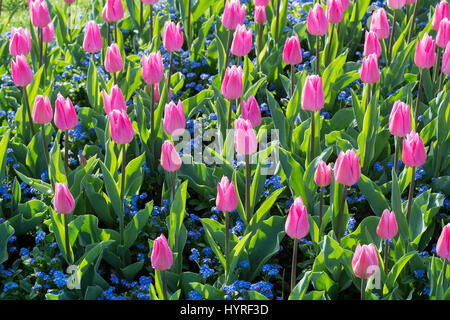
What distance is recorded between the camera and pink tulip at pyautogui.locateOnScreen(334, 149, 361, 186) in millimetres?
2715

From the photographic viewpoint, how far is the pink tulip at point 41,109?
10.3 ft

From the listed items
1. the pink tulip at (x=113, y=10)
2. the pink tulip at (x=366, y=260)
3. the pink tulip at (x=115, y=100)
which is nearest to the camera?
the pink tulip at (x=366, y=260)

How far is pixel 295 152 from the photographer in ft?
12.1

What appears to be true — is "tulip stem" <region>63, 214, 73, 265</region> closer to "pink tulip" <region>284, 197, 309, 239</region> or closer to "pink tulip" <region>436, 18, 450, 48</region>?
"pink tulip" <region>284, 197, 309, 239</region>

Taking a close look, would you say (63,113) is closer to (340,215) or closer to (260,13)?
(340,215)

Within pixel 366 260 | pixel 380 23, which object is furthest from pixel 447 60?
pixel 366 260

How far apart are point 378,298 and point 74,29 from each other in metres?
3.13

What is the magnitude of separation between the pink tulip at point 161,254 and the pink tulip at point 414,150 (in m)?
1.04

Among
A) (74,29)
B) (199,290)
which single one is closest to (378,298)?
(199,290)

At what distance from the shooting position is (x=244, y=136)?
2.87 metres

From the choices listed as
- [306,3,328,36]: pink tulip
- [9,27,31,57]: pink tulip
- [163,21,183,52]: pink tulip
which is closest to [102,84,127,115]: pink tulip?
[163,21,183,52]: pink tulip

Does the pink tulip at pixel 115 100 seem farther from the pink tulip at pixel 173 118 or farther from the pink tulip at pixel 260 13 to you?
the pink tulip at pixel 260 13

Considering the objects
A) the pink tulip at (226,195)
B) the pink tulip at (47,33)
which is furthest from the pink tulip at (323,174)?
the pink tulip at (47,33)
